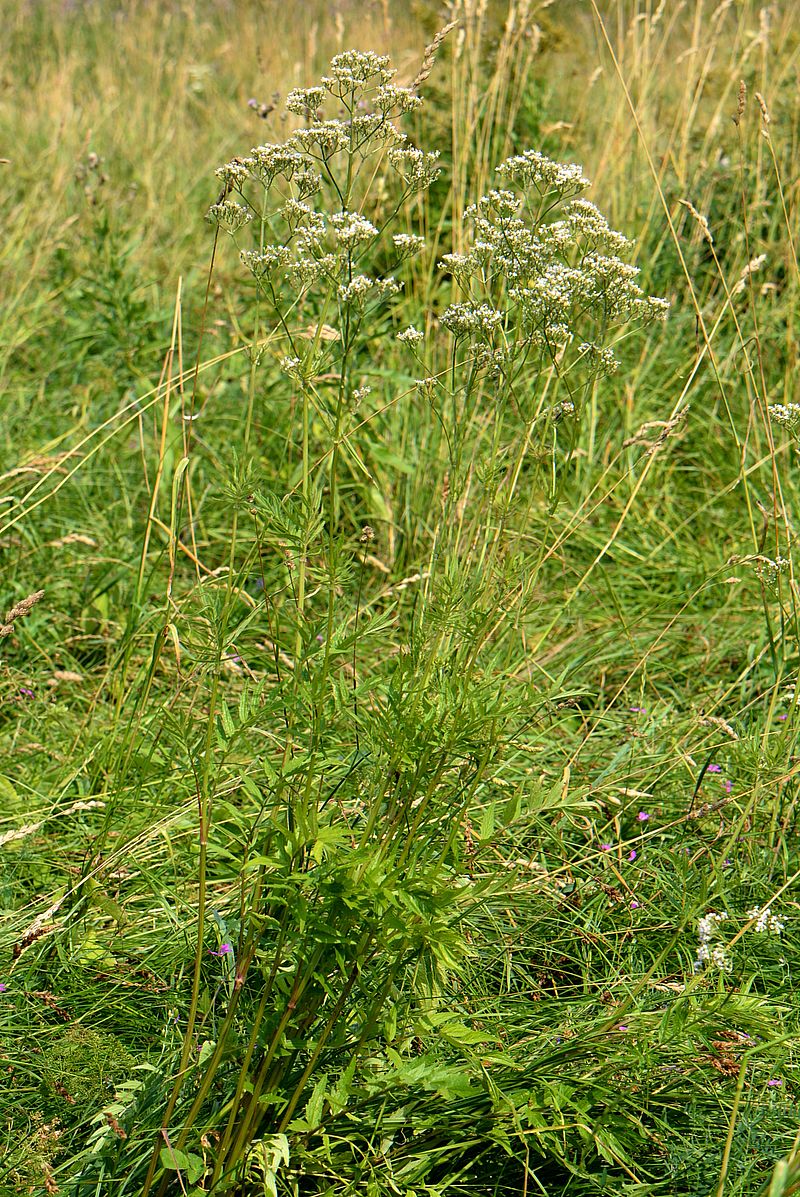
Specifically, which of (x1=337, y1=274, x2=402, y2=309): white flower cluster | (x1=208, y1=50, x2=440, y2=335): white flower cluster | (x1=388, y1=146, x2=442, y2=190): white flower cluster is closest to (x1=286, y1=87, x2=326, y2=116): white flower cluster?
(x1=208, y1=50, x2=440, y2=335): white flower cluster

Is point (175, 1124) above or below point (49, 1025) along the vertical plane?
above

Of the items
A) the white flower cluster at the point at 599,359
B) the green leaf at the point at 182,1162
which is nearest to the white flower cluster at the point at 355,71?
the white flower cluster at the point at 599,359

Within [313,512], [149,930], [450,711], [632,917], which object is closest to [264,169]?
[313,512]

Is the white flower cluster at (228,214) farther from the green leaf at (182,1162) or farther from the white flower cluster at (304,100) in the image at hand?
the green leaf at (182,1162)

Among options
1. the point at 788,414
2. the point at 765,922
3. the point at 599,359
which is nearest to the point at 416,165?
the point at 599,359

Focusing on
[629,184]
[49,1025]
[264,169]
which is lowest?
[49,1025]

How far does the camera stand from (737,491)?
3506 millimetres

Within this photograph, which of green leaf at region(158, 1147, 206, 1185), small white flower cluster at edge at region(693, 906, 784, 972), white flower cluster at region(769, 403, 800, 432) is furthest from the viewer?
white flower cluster at region(769, 403, 800, 432)

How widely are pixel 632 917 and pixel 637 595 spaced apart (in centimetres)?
124

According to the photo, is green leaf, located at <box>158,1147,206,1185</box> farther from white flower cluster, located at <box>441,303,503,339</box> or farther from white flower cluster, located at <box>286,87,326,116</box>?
white flower cluster, located at <box>286,87,326,116</box>

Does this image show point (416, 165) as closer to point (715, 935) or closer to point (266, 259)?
point (266, 259)

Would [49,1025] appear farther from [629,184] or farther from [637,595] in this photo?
[629,184]

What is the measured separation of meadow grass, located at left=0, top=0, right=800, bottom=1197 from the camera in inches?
61.3

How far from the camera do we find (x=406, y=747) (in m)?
1.50
